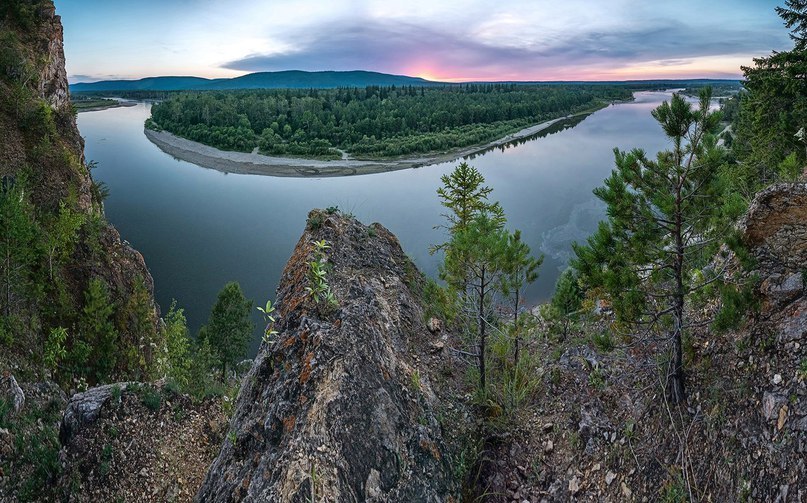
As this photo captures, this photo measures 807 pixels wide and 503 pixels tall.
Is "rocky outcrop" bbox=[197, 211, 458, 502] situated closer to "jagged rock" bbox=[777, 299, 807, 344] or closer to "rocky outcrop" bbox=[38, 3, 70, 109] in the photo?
"jagged rock" bbox=[777, 299, 807, 344]

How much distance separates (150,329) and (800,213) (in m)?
19.2

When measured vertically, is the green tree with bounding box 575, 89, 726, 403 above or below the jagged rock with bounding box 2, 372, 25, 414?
above

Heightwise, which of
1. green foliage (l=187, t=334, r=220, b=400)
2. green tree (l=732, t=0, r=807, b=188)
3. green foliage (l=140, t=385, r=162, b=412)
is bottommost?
green foliage (l=187, t=334, r=220, b=400)

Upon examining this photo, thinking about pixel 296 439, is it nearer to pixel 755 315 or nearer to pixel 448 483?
pixel 448 483

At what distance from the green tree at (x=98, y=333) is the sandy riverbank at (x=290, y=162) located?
143 feet

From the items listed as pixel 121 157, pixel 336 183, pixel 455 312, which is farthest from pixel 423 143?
pixel 455 312

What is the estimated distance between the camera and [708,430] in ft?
17.6

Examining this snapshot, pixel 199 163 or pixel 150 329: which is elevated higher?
pixel 199 163

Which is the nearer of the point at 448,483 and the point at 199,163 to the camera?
the point at 448,483

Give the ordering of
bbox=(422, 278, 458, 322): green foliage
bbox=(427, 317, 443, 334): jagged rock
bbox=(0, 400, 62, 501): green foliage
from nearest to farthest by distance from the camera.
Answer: bbox=(422, 278, 458, 322): green foliage < bbox=(0, 400, 62, 501): green foliage < bbox=(427, 317, 443, 334): jagged rock

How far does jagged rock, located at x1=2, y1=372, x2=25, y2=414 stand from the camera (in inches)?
388

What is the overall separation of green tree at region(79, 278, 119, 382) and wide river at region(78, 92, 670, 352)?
8836 mm

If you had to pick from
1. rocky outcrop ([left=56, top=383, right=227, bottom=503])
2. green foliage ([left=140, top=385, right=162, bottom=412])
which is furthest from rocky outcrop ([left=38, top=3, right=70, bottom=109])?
rocky outcrop ([left=56, top=383, right=227, bottom=503])

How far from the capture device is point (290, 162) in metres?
64.8
